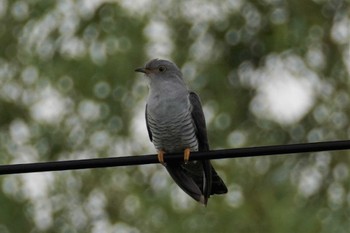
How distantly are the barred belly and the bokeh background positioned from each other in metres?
2.26

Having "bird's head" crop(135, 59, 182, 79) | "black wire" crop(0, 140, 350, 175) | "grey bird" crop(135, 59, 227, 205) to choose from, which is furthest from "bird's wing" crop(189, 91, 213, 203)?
"black wire" crop(0, 140, 350, 175)

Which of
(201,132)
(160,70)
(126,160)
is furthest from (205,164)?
(126,160)

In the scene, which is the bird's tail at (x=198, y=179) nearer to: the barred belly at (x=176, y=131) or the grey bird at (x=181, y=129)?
the grey bird at (x=181, y=129)

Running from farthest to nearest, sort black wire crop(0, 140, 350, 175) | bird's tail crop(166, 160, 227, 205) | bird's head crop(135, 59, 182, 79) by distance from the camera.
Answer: bird's head crop(135, 59, 182, 79) → bird's tail crop(166, 160, 227, 205) → black wire crop(0, 140, 350, 175)

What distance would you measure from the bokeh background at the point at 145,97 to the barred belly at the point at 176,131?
2261mm

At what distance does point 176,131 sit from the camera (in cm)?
538

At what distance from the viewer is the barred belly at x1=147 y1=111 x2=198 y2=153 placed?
5.38m

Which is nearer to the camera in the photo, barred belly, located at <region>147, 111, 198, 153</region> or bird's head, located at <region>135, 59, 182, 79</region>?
barred belly, located at <region>147, 111, 198, 153</region>

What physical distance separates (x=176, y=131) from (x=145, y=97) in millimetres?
3693

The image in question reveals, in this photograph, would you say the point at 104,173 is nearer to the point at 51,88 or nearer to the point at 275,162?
the point at 51,88

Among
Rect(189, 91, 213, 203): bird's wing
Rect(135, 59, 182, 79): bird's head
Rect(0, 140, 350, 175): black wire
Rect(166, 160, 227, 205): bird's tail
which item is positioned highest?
Rect(135, 59, 182, 79): bird's head

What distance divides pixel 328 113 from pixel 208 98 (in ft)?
3.91

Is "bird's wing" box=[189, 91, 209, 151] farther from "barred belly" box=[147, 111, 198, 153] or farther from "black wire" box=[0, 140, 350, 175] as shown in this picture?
"black wire" box=[0, 140, 350, 175]

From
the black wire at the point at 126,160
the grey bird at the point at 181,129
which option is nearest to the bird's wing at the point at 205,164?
the grey bird at the point at 181,129
